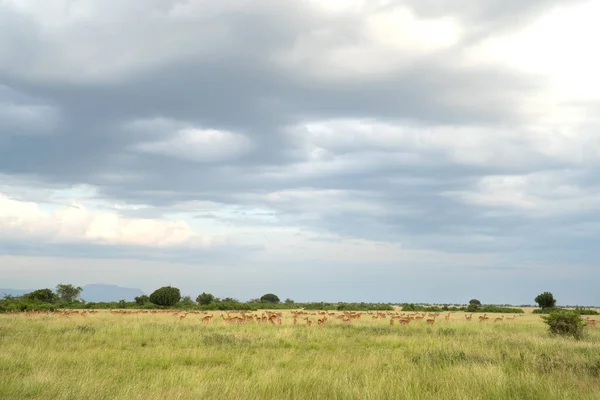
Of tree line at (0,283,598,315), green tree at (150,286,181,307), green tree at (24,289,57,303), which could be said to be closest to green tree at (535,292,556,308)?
tree line at (0,283,598,315)

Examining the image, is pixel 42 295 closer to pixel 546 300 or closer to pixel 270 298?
pixel 270 298

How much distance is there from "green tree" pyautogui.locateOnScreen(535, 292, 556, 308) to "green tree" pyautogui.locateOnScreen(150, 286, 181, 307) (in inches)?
2070

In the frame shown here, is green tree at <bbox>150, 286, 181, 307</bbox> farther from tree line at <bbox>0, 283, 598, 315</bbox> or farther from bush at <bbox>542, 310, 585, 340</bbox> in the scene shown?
bush at <bbox>542, 310, 585, 340</bbox>

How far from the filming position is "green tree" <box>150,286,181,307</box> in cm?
6444

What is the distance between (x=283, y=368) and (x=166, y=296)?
55.8m

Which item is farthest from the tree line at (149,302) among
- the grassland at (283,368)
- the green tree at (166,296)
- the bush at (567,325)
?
the grassland at (283,368)

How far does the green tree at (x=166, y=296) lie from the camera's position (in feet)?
211

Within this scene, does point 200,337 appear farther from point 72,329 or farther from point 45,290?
point 45,290

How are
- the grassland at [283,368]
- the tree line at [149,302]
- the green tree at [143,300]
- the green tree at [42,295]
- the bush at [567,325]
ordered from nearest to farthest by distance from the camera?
the grassland at [283,368] < the bush at [567,325] < the tree line at [149,302] < the green tree at [42,295] < the green tree at [143,300]

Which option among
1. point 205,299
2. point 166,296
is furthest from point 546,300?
point 166,296

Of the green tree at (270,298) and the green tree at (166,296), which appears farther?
the green tree at (270,298)

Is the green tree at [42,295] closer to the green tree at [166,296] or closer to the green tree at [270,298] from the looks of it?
the green tree at [166,296]

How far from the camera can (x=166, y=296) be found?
64.5m

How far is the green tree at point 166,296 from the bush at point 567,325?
50.2m
